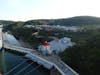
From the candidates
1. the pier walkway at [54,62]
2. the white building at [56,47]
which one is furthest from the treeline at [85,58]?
the white building at [56,47]

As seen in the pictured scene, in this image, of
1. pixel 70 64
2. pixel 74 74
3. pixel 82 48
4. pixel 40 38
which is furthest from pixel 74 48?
pixel 40 38

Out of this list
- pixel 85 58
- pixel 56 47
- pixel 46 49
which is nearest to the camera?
pixel 85 58

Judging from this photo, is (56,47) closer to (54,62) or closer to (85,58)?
(54,62)

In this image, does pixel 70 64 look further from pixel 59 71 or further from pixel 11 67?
pixel 11 67

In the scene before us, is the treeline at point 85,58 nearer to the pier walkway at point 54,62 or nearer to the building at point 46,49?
the pier walkway at point 54,62

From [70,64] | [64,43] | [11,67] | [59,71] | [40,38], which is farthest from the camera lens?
[40,38]

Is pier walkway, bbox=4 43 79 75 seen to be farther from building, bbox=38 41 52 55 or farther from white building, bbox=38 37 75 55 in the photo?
white building, bbox=38 37 75 55

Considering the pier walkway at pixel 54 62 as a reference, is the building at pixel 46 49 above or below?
above

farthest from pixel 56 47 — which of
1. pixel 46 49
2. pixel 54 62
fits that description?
pixel 54 62

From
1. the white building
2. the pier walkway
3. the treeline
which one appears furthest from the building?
the treeline

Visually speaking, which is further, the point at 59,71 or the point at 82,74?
the point at 59,71

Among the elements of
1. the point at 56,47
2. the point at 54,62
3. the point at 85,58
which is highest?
the point at 85,58
